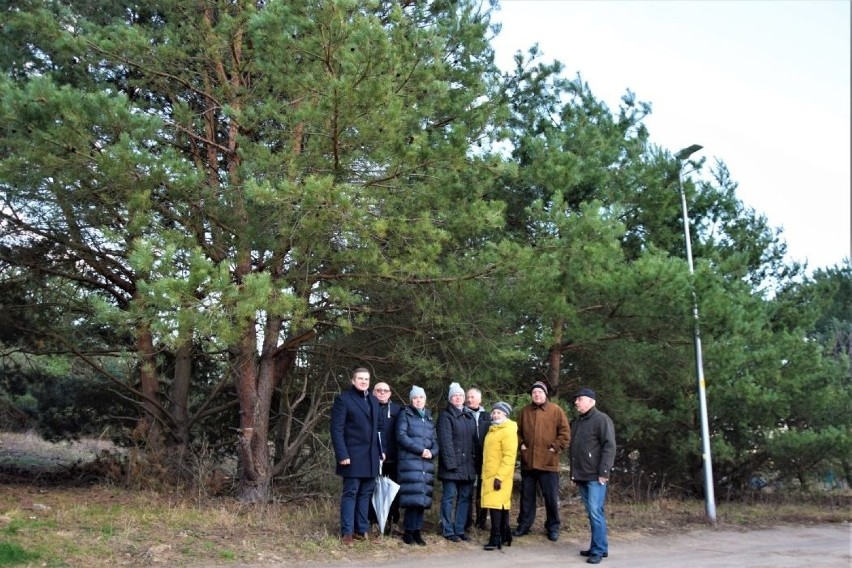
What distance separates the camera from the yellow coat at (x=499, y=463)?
24.7 feet

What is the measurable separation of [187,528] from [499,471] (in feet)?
10.6

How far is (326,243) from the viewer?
26.9ft

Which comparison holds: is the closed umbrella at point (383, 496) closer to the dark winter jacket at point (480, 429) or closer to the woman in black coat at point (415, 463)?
the woman in black coat at point (415, 463)

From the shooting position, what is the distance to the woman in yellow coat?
7.52 metres

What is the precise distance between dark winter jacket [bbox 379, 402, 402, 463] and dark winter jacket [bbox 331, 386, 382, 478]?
0.14m

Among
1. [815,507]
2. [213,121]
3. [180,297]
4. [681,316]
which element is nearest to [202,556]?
[180,297]

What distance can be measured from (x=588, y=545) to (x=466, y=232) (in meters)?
3.89

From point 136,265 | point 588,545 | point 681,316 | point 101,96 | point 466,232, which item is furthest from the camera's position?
point 681,316

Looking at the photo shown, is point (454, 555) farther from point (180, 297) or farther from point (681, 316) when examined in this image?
point (681, 316)

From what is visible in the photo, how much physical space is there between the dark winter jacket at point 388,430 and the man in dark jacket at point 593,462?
1.90m

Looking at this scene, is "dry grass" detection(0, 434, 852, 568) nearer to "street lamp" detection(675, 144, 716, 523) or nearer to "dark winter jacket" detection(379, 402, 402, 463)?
"street lamp" detection(675, 144, 716, 523)

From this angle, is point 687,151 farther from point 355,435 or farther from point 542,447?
point 355,435

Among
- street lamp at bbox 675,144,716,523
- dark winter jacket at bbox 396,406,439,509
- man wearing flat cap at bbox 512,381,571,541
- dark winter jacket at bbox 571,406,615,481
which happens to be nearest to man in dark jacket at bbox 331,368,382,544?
dark winter jacket at bbox 396,406,439,509

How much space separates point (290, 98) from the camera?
27.2 feet
